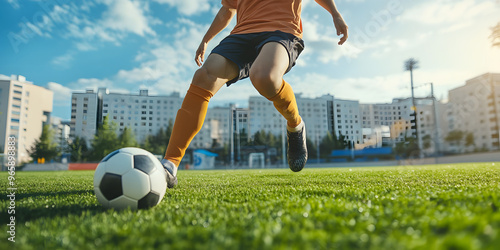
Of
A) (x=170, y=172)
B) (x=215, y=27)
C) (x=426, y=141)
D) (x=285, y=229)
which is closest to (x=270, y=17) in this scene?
(x=215, y=27)

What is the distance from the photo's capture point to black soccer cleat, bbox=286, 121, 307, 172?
3463mm

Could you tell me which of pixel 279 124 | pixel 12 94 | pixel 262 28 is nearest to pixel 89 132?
pixel 12 94

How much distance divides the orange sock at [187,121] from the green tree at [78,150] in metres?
46.3

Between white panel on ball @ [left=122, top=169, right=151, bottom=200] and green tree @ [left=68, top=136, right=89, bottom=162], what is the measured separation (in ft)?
154

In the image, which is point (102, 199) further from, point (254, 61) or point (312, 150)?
point (312, 150)

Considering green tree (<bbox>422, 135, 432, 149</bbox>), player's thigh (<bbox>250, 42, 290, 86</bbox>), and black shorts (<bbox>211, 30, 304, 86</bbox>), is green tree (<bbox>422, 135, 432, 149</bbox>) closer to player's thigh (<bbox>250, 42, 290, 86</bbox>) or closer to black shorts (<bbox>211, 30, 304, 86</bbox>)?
black shorts (<bbox>211, 30, 304, 86</bbox>)

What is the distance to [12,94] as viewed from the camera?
5738cm

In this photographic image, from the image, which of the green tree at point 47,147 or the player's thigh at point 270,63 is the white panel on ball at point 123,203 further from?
the green tree at point 47,147

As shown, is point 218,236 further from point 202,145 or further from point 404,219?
point 202,145

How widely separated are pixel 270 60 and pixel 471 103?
5936 cm

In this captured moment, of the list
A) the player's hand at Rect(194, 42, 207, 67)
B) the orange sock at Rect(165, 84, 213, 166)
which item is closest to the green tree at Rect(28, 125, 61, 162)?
the player's hand at Rect(194, 42, 207, 67)

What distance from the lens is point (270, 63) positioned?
2.50 m

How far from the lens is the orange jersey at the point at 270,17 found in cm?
284

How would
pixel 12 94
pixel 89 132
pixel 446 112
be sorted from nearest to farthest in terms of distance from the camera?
pixel 89 132, pixel 446 112, pixel 12 94
